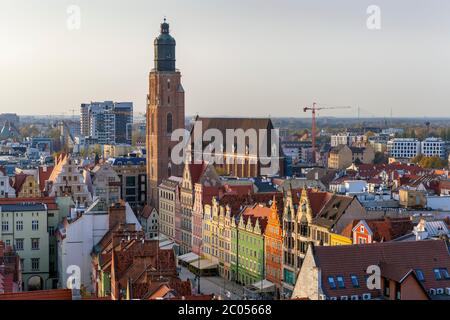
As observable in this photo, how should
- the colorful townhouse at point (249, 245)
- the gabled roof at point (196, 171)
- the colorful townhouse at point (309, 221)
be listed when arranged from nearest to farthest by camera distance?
the colorful townhouse at point (309, 221) → the colorful townhouse at point (249, 245) → the gabled roof at point (196, 171)

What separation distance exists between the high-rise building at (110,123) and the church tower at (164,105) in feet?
250

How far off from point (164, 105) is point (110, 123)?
270ft

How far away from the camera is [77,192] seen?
49781 millimetres

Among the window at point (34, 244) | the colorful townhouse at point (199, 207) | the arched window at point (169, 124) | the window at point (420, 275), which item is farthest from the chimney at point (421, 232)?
the arched window at point (169, 124)

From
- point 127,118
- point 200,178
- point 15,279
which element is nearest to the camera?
point 15,279

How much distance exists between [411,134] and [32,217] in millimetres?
129727

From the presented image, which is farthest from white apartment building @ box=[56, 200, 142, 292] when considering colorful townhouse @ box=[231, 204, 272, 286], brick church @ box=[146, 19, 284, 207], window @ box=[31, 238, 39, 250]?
brick church @ box=[146, 19, 284, 207]

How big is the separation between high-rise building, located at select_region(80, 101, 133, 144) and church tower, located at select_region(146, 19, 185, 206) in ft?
250

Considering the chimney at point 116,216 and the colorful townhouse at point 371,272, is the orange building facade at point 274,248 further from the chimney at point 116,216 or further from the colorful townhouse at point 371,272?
the colorful townhouse at point 371,272

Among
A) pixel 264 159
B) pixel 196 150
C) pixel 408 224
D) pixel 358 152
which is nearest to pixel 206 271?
pixel 408 224

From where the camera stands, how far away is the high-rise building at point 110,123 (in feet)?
482

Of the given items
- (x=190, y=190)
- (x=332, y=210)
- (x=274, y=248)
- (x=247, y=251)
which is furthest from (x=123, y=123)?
(x=332, y=210)

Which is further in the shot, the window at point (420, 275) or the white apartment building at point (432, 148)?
the white apartment building at point (432, 148)
